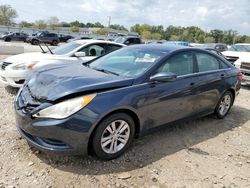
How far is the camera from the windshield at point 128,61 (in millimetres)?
4121

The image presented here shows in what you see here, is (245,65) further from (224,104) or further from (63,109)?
(63,109)

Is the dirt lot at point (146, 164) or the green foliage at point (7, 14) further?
the green foliage at point (7, 14)

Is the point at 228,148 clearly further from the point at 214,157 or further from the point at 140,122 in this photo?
the point at 140,122

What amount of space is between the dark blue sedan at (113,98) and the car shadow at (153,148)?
0.19 metres

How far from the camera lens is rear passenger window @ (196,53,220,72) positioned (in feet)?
16.3

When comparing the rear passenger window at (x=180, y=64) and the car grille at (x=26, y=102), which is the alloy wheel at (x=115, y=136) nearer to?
the car grille at (x=26, y=102)

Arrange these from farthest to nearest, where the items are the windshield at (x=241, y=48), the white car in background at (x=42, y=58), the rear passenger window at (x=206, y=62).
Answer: the windshield at (x=241, y=48)
the white car in background at (x=42, y=58)
the rear passenger window at (x=206, y=62)

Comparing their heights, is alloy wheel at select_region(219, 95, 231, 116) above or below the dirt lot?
above

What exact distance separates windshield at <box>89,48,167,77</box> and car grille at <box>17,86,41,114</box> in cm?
121

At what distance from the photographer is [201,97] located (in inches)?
192

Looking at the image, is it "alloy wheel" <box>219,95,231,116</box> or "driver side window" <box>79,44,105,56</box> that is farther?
"driver side window" <box>79,44,105,56</box>

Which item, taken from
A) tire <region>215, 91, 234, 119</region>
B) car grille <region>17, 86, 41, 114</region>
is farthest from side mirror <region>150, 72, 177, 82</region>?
tire <region>215, 91, 234, 119</region>

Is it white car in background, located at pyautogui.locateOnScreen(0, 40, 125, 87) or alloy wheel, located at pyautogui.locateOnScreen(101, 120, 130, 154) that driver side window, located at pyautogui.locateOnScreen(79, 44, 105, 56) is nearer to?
white car in background, located at pyautogui.locateOnScreen(0, 40, 125, 87)

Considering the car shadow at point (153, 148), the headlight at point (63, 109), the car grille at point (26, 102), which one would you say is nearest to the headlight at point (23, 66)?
the car grille at point (26, 102)
